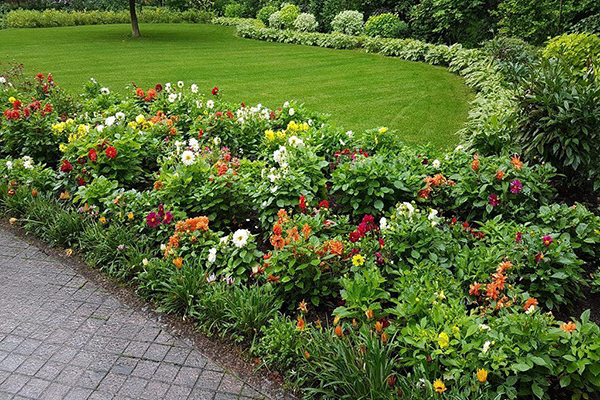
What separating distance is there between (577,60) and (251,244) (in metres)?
6.20

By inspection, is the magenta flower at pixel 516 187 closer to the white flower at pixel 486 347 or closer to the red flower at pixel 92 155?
the white flower at pixel 486 347

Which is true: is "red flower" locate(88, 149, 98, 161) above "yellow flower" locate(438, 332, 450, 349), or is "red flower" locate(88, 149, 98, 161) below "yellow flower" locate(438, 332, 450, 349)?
above

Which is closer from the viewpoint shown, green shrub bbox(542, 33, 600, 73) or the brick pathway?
the brick pathway

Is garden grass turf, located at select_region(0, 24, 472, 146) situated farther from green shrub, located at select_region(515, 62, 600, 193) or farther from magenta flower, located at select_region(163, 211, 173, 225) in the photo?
magenta flower, located at select_region(163, 211, 173, 225)

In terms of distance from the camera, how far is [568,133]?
13.2 ft

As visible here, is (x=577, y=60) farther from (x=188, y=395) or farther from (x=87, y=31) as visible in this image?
(x=87, y=31)

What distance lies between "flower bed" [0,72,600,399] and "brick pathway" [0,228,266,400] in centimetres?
25

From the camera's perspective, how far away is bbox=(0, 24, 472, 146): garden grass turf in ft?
24.9

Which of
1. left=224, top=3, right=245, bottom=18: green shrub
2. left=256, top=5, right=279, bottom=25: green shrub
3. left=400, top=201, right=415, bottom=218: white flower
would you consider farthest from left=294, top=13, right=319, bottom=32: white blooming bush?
left=400, top=201, right=415, bottom=218: white flower

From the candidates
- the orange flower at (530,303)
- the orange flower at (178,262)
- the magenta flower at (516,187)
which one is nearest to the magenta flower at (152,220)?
the orange flower at (178,262)

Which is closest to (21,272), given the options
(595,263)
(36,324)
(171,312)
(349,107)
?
(36,324)

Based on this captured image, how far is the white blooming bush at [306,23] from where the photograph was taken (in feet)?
54.2

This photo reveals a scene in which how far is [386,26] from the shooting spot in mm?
13938

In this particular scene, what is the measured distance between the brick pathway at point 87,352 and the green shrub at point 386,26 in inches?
490
